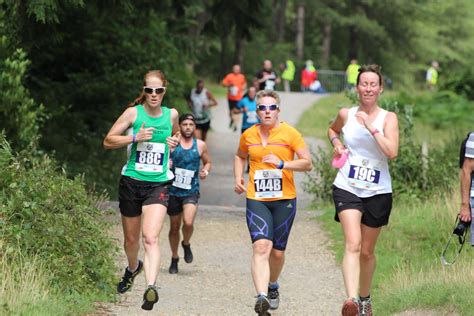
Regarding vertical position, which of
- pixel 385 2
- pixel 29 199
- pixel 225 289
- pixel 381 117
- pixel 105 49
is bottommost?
pixel 225 289

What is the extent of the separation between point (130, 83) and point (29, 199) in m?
13.1

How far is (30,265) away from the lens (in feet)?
29.3

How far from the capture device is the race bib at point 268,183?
Result: 9.34m

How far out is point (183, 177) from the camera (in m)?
12.1

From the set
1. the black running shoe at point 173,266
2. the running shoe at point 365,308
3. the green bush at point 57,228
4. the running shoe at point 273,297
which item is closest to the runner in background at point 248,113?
the black running shoe at point 173,266

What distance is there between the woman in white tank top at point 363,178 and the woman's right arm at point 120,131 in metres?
1.69

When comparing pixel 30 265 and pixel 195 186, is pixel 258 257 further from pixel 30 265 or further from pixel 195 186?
pixel 195 186

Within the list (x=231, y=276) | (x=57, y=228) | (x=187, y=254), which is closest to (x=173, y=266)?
(x=187, y=254)

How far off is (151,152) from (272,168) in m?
0.98

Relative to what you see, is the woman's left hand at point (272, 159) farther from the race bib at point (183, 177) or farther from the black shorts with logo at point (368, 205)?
the race bib at point (183, 177)

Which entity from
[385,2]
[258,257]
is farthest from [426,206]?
[385,2]

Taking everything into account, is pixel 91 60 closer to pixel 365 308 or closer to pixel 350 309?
pixel 365 308

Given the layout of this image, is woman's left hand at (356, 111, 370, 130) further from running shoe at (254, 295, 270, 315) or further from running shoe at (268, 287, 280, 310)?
running shoe at (268, 287, 280, 310)

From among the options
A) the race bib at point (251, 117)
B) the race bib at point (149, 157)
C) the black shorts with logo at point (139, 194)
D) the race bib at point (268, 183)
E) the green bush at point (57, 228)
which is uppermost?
the race bib at point (251, 117)
